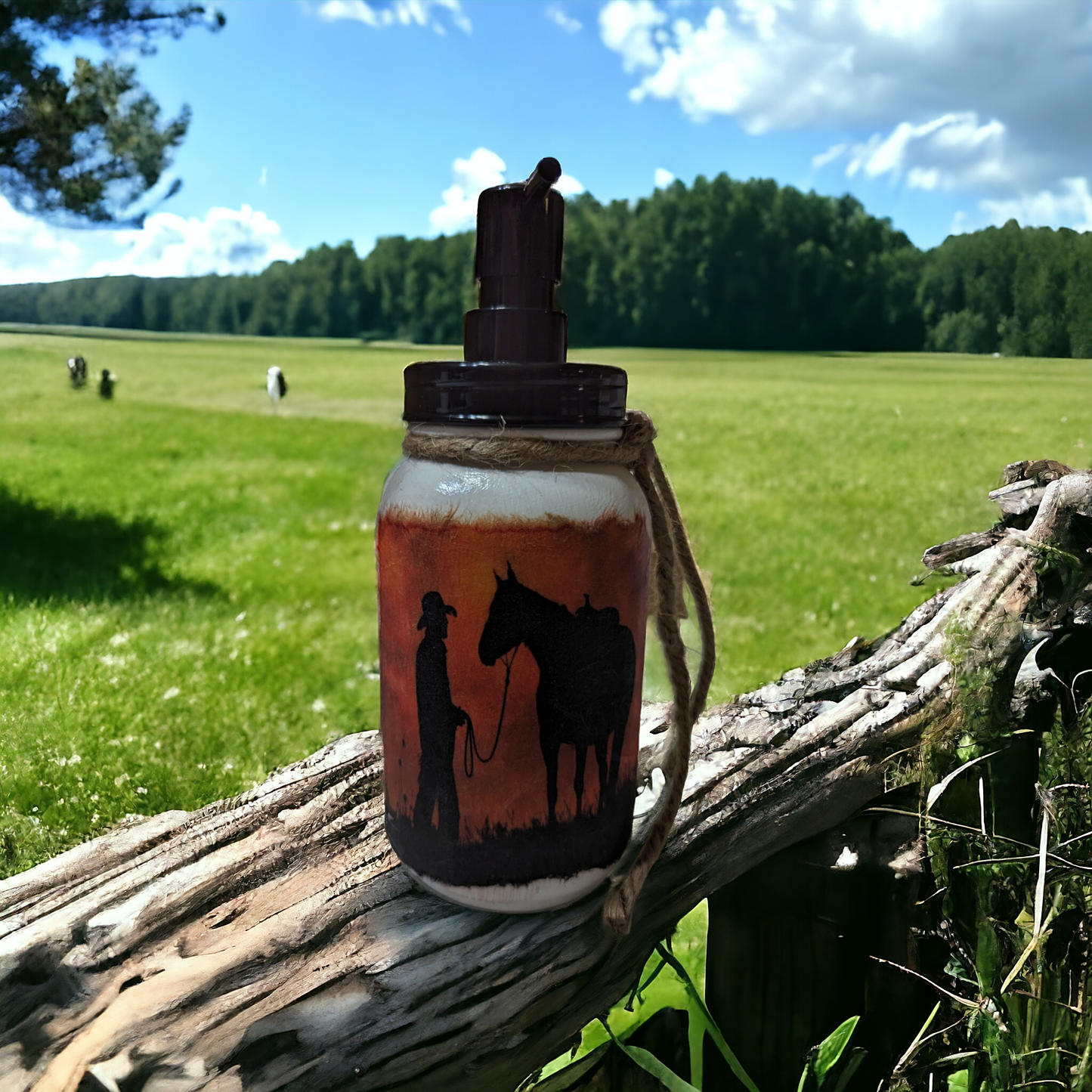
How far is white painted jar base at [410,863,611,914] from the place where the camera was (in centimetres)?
137

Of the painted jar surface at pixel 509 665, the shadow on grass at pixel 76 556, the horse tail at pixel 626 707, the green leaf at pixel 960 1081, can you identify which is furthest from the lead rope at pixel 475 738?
the shadow on grass at pixel 76 556

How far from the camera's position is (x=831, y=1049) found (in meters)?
1.57

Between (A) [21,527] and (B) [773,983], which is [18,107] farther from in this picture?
(B) [773,983]

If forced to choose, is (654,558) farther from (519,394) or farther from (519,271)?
(519,271)

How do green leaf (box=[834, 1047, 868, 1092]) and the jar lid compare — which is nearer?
the jar lid

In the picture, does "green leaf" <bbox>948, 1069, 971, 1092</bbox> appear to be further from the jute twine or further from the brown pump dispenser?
the brown pump dispenser

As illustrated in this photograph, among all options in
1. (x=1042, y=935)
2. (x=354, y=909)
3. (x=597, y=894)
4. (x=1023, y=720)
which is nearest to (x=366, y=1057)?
(x=354, y=909)

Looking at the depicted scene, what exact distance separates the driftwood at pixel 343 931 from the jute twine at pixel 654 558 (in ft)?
0.41

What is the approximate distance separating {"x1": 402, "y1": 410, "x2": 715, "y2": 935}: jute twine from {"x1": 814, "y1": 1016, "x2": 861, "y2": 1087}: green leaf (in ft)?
1.74

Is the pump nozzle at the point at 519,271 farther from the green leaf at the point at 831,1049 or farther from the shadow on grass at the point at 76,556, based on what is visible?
the shadow on grass at the point at 76,556

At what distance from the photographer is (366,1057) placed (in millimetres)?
1185

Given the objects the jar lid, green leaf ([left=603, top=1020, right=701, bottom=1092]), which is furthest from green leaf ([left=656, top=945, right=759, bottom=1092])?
the jar lid

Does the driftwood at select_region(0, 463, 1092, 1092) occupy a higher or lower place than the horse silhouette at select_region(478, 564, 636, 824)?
lower

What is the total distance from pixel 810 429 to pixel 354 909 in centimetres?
690
